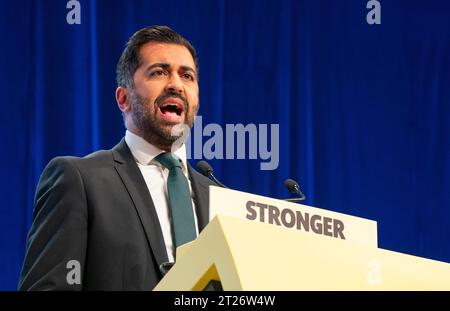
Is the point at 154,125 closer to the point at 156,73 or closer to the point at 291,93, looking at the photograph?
the point at 156,73

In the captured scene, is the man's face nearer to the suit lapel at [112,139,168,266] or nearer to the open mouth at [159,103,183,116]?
the open mouth at [159,103,183,116]

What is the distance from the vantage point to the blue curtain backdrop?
3.25 m

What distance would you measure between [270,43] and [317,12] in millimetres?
287

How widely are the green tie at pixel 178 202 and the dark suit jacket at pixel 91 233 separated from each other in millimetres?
56

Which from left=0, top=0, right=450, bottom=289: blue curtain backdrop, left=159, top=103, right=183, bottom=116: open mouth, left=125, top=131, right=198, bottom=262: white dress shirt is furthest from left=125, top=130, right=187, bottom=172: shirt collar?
left=0, top=0, right=450, bottom=289: blue curtain backdrop

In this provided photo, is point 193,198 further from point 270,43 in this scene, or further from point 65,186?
point 270,43

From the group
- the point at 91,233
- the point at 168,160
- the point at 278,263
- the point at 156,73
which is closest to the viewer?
the point at 278,263

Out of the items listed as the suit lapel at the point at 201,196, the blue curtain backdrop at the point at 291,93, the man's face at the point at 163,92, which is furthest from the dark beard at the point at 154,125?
the blue curtain backdrop at the point at 291,93

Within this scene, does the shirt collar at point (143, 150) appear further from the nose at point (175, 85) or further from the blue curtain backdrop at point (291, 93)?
the blue curtain backdrop at point (291, 93)

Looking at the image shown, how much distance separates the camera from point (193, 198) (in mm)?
2113

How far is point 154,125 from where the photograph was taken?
2164mm

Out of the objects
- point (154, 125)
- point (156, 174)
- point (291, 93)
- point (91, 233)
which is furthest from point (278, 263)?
point (291, 93)

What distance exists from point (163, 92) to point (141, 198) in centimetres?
Result: 39
